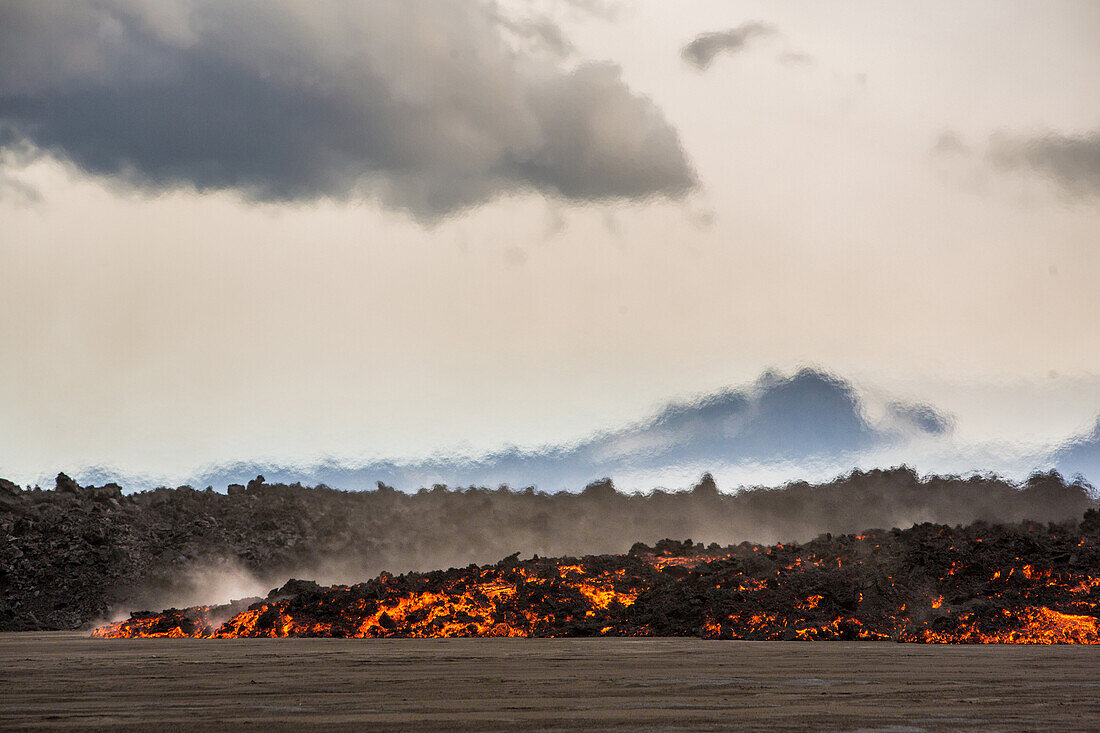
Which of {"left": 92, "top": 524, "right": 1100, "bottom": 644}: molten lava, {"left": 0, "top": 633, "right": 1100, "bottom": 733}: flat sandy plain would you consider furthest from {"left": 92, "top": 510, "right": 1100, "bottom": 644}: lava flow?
{"left": 0, "top": 633, "right": 1100, "bottom": 733}: flat sandy plain

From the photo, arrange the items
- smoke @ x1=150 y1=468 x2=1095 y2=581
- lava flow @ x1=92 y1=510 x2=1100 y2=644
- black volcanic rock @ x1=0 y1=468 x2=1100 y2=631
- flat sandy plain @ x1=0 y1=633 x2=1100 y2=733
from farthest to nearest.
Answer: smoke @ x1=150 y1=468 x2=1095 y2=581 → black volcanic rock @ x1=0 y1=468 x2=1100 y2=631 → lava flow @ x1=92 y1=510 x2=1100 y2=644 → flat sandy plain @ x1=0 y1=633 x2=1100 y2=733

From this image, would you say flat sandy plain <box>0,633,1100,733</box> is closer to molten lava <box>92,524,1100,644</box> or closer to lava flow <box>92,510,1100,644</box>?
lava flow <box>92,510,1100,644</box>

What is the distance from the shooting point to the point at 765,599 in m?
25.0

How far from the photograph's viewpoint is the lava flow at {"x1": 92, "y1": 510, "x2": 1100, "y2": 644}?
75.9 feet

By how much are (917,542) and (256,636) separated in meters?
19.5

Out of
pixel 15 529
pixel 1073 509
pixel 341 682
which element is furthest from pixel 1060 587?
pixel 15 529

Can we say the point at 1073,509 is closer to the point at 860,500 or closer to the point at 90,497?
the point at 860,500

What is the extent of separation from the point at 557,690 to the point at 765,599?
52.9 ft

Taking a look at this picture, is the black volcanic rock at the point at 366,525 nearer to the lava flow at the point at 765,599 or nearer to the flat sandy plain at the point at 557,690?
the lava flow at the point at 765,599

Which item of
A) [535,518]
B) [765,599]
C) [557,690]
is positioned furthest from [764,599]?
[535,518]

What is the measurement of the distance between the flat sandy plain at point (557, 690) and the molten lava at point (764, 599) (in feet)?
18.2

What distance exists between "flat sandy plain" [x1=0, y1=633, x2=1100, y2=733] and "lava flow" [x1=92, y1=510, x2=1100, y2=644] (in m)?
5.38

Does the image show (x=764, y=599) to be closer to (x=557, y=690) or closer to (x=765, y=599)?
(x=765, y=599)

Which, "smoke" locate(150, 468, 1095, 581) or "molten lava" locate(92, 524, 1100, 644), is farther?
"smoke" locate(150, 468, 1095, 581)
